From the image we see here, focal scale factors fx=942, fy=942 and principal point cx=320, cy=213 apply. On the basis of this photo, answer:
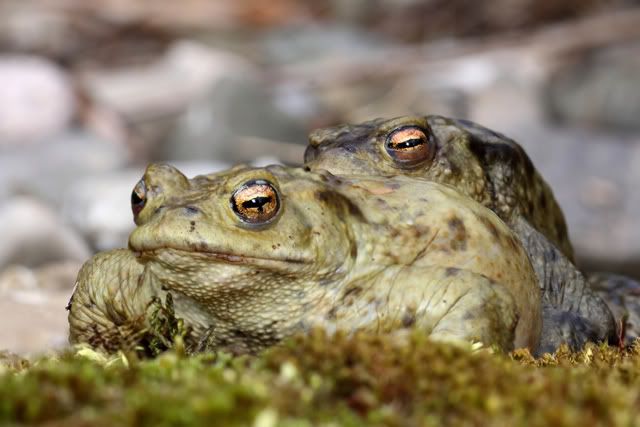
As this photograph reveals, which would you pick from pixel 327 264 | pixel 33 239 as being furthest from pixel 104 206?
pixel 327 264

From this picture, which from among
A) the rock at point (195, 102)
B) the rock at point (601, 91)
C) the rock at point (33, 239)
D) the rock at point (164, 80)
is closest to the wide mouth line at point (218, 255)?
the rock at point (33, 239)

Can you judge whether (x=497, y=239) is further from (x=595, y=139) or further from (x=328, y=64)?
(x=328, y=64)

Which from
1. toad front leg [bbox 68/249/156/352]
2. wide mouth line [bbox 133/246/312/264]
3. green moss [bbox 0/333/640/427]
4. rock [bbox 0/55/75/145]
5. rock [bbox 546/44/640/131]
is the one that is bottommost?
green moss [bbox 0/333/640/427]

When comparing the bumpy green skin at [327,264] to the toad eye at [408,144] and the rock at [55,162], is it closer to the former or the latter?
the toad eye at [408,144]

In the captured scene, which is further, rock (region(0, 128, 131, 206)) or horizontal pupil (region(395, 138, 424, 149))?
rock (region(0, 128, 131, 206))

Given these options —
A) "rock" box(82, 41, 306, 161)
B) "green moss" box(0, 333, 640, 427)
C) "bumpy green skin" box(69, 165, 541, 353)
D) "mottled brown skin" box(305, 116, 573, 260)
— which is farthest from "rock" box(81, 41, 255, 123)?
"green moss" box(0, 333, 640, 427)

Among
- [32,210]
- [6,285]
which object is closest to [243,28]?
[32,210]

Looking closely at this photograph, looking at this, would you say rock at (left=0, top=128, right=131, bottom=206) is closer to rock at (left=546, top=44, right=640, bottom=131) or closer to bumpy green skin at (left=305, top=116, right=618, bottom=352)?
rock at (left=546, top=44, right=640, bottom=131)
